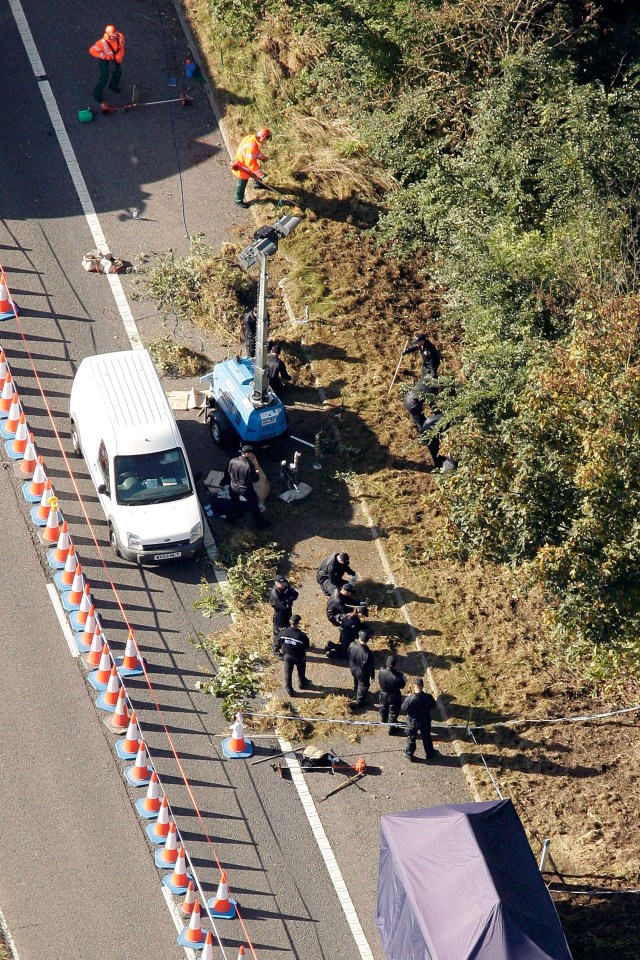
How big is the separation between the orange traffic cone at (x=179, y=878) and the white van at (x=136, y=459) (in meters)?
5.11

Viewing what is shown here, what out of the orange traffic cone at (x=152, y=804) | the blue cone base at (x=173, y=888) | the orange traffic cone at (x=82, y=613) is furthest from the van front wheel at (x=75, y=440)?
the blue cone base at (x=173, y=888)

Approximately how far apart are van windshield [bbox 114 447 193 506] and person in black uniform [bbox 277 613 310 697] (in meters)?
3.06

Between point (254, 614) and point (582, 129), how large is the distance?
952cm

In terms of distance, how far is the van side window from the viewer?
22062 mm

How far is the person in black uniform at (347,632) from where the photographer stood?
20.9 metres

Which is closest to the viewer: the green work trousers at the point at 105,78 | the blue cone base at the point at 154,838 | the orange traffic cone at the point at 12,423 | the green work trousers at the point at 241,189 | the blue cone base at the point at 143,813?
the blue cone base at the point at 154,838

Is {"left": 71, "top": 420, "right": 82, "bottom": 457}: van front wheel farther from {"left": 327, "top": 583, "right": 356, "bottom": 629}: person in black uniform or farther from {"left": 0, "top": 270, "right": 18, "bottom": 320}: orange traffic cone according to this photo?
{"left": 327, "top": 583, "right": 356, "bottom": 629}: person in black uniform

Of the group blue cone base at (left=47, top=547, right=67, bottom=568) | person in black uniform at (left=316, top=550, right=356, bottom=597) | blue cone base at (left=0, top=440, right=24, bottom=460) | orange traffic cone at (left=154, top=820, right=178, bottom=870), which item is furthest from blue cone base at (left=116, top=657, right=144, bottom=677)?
blue cone base at (left=0, top=440, right=24, bottom=460)

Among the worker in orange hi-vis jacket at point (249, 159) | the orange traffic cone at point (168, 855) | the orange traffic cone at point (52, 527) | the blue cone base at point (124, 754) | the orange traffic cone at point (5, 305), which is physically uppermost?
the worker in orange hi-vis jacket at point (249, 159)

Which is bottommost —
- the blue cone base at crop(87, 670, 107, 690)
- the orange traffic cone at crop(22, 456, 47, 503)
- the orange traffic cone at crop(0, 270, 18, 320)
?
the blue cone base at crop(87, 670, 107, 690)

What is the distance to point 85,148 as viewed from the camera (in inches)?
1110

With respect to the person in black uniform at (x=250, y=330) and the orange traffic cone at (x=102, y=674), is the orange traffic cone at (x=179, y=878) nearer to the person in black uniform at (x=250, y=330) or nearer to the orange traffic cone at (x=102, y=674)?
the orange traffic cone at (x=102, y=674)

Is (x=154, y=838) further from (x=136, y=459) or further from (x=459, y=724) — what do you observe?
(x=136, y=459)

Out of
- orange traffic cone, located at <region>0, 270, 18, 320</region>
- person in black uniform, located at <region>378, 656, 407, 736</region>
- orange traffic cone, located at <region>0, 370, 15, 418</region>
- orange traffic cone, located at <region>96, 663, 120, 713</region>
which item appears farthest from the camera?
orange traffic cone, located at <region>0, 270, 18, 320</region>
